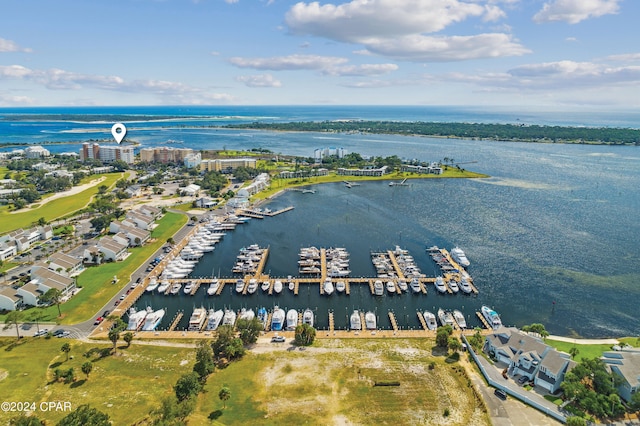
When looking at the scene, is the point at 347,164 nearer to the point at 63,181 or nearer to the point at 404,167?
the point at 404,167

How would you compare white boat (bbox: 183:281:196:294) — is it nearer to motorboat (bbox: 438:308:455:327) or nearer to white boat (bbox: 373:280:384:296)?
white boat (bbox: 373:280:384:296)

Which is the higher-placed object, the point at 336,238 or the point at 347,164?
the point at 347,164

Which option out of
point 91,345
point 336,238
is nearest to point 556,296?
point 336,238

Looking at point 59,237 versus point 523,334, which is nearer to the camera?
point 523,334

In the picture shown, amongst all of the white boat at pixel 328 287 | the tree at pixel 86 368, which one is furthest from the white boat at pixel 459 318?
the tree at pixel 86 368

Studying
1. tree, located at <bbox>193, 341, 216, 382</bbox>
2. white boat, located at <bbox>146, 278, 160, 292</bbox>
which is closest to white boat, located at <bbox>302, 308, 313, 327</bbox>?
tree, located at <bbox>193, 341, 216, 382</bbox>
